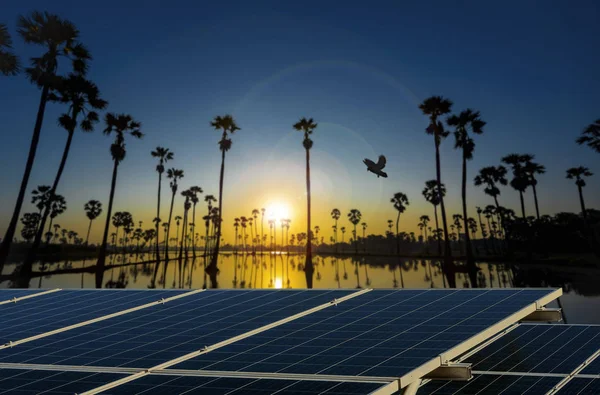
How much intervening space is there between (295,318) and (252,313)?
1355 mm

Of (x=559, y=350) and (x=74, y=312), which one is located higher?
(x=74, y=312)

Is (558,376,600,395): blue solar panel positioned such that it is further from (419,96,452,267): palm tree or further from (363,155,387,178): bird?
(419,96,452,267): palm tree

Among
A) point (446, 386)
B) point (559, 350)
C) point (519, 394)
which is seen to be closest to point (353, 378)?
point (446, 386)

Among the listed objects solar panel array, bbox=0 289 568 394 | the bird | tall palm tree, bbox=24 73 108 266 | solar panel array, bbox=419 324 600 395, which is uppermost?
tall palm tree, bbox=24 73 108 266

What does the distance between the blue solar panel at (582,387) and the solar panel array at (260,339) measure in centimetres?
27

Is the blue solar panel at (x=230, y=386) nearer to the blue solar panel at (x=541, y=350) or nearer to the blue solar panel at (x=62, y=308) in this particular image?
the blue solar panel at (x=62, y=308)

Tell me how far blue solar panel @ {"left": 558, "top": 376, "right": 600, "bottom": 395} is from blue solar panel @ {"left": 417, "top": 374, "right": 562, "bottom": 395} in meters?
0.21

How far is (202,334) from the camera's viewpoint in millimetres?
8047

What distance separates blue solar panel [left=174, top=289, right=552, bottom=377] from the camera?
5938mm

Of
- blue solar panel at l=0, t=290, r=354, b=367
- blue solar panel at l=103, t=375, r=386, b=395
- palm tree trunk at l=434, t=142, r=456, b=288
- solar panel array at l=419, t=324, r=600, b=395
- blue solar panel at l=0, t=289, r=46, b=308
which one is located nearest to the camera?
blue solar panel at l=103, t=375, r=386, b=395

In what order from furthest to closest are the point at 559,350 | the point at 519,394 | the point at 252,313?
the point at 559,350, the point at 252,313, the point at 519,394

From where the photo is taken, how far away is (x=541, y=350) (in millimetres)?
10391

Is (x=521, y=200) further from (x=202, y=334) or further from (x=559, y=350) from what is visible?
(x=202, y=334)

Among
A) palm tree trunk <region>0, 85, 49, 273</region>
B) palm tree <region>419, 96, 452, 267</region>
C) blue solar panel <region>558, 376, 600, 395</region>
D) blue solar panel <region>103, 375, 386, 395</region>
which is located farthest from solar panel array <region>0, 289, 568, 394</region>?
palm tree <region>419, 96, 452, 267</region>
